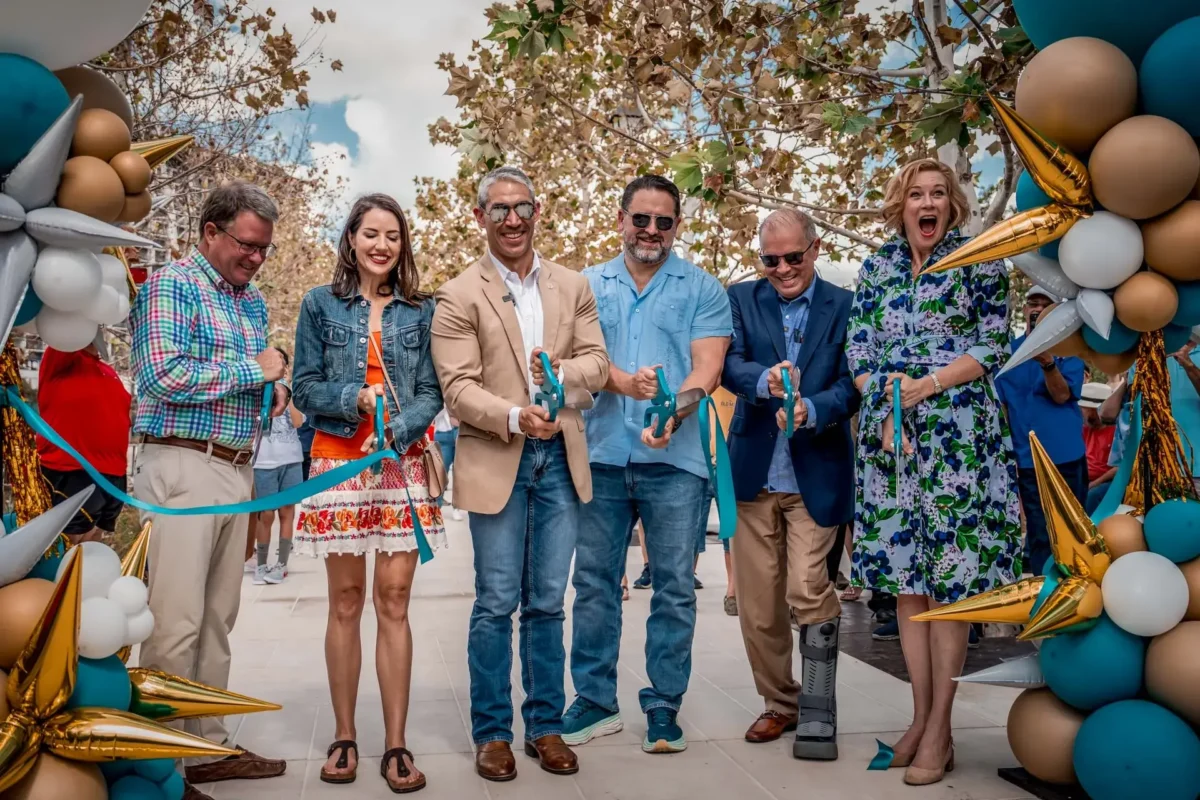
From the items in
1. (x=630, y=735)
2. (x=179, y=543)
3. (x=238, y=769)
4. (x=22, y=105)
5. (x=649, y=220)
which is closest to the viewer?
(x=22, y=105)

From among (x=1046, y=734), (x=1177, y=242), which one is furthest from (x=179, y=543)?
(x=1177, y=242)

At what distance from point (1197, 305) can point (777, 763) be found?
219cm

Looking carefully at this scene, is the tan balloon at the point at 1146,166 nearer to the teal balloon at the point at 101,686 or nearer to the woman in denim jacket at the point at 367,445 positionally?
the woman in denim jacket at the point at 367,445

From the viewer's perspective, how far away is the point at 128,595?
2541mm

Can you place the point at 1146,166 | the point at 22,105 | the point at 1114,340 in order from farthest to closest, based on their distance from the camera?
the point at 1114,340 → the point at 1146,166 → the point at 22,105

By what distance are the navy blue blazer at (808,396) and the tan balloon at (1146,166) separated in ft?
4.80

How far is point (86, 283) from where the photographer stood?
2.51 metres

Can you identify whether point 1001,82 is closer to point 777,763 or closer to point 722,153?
point 722,153

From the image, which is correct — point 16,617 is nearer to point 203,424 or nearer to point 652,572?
point 203,424

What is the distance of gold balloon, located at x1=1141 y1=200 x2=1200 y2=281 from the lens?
2768mm

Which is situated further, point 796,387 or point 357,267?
point 796,387

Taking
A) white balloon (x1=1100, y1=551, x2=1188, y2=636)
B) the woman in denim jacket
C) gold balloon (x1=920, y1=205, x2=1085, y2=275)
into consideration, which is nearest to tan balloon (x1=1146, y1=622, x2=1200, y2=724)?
white balloon (x1=1100, y1=551, x2=1188, y2=636)

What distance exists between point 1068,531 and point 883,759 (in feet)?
4.47

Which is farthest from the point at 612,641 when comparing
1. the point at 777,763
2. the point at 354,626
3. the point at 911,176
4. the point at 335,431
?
the point at 911,176
